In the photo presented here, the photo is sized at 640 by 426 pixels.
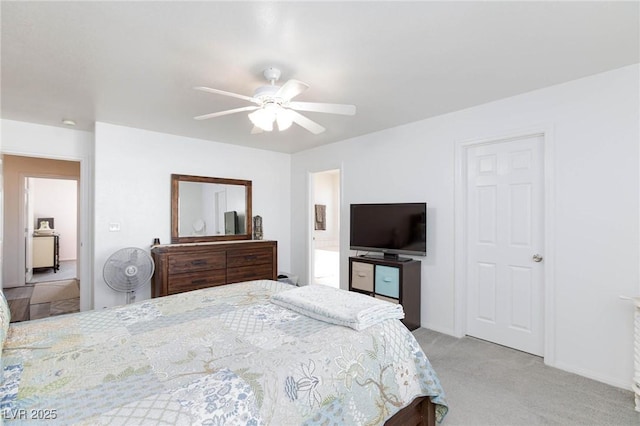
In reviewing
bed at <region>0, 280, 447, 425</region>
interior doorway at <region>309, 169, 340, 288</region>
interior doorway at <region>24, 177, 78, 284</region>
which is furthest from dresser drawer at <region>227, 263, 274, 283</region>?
interior doorway at <region>24, 177, 78, 284</region>

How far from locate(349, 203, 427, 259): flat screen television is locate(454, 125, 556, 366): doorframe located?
1.18ft

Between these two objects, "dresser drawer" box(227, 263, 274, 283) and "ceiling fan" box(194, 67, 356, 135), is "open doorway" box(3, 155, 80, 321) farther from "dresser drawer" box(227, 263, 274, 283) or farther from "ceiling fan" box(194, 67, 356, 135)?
"ceiling fan" box(194, 67, 356, 135)

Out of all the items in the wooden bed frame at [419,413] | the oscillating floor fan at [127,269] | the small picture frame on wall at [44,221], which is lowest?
the wooden bed frame at [419,413]

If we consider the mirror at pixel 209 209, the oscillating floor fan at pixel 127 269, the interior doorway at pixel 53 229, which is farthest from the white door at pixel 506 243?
the interior doorway at pixel 53 229

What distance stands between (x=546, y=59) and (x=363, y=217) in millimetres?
2349

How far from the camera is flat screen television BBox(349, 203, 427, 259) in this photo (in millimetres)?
3504

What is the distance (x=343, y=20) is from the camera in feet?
5.90

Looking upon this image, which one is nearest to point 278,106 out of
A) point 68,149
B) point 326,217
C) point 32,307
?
point 68,149

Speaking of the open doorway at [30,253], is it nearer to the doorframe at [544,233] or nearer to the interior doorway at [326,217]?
the interior doorway at [326,217]

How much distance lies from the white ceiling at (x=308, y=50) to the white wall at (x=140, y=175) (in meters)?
0.72

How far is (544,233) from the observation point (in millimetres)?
2838

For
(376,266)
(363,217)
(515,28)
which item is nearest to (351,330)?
(515,28)

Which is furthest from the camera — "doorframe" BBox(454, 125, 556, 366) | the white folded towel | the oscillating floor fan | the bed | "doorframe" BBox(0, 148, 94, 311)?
"doorframe" BBox(0, 148, 94, 311)

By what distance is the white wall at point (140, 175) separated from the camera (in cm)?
378
